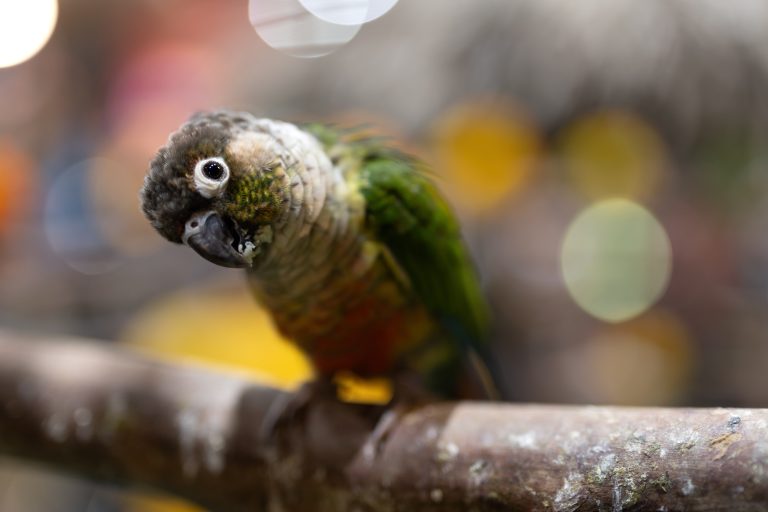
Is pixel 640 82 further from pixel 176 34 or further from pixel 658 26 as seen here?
pixel 176 34

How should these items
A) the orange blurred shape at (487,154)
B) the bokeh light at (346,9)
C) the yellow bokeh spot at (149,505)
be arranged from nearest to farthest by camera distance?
the bokeh light at (346,9)
the yellow bokeh spot at (149,505)
the orange blurred shape at (487,154)

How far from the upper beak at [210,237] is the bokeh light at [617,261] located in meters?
1.69

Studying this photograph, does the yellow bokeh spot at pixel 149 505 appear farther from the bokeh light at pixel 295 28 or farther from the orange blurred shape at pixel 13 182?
the bokeh light at pixel 295 28

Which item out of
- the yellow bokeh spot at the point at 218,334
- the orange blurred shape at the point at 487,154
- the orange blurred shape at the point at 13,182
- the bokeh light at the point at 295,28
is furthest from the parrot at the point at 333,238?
the orange blurred shape at the point at 13,182

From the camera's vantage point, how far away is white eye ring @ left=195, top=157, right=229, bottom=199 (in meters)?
0.83

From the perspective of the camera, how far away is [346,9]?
1.81 metres

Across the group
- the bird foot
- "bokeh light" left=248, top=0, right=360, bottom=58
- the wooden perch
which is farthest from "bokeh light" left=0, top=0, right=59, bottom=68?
the bird foot

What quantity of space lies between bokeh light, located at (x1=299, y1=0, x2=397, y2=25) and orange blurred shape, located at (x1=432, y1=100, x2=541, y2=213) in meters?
0.51

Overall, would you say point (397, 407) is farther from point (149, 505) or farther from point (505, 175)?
point (505, 175)

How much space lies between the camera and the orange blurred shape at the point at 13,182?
254 cm

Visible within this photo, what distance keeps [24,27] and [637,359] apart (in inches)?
95.0

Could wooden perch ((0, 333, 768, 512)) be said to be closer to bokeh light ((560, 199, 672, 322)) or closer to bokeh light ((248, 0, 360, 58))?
bokeh light ((248, 0, 360, 58))

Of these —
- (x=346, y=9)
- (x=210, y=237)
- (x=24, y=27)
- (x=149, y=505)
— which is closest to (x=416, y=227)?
(x=210, y=237)

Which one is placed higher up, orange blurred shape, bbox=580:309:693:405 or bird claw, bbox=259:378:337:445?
bird claw, bbox=259:378:337:445
